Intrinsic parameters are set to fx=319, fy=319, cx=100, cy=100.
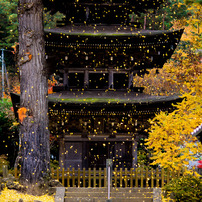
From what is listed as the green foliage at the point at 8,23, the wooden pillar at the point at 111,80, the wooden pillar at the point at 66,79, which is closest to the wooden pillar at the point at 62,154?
the wooden pillar at the point at 66,79

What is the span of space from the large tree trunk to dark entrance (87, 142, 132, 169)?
3.05m

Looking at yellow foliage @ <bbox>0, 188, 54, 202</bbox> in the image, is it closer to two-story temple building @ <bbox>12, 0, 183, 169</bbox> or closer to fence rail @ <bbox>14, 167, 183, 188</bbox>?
fence rail @ <bbox>14, 167, 183, 188</bbox>

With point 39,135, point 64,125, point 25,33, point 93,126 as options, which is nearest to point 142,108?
point 93,126

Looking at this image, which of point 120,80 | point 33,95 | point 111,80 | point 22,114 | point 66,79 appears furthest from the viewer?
point 120,80

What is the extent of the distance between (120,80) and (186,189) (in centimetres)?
609

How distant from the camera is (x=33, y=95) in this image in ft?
40.3

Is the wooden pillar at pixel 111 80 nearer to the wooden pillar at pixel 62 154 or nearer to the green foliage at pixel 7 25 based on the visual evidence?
the wooden pillar at pixel 62 154

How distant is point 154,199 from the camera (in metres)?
11.9

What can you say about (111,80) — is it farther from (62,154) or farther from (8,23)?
(8,23)

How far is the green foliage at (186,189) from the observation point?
1110cm

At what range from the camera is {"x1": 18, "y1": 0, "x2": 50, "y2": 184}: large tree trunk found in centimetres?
1202

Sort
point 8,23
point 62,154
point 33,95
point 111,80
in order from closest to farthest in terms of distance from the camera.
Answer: point 33,95 → point 62,154 → point 111,80 → point 8,23

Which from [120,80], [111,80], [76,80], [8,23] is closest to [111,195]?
[111,80]

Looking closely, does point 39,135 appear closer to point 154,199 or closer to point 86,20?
point 154,199
